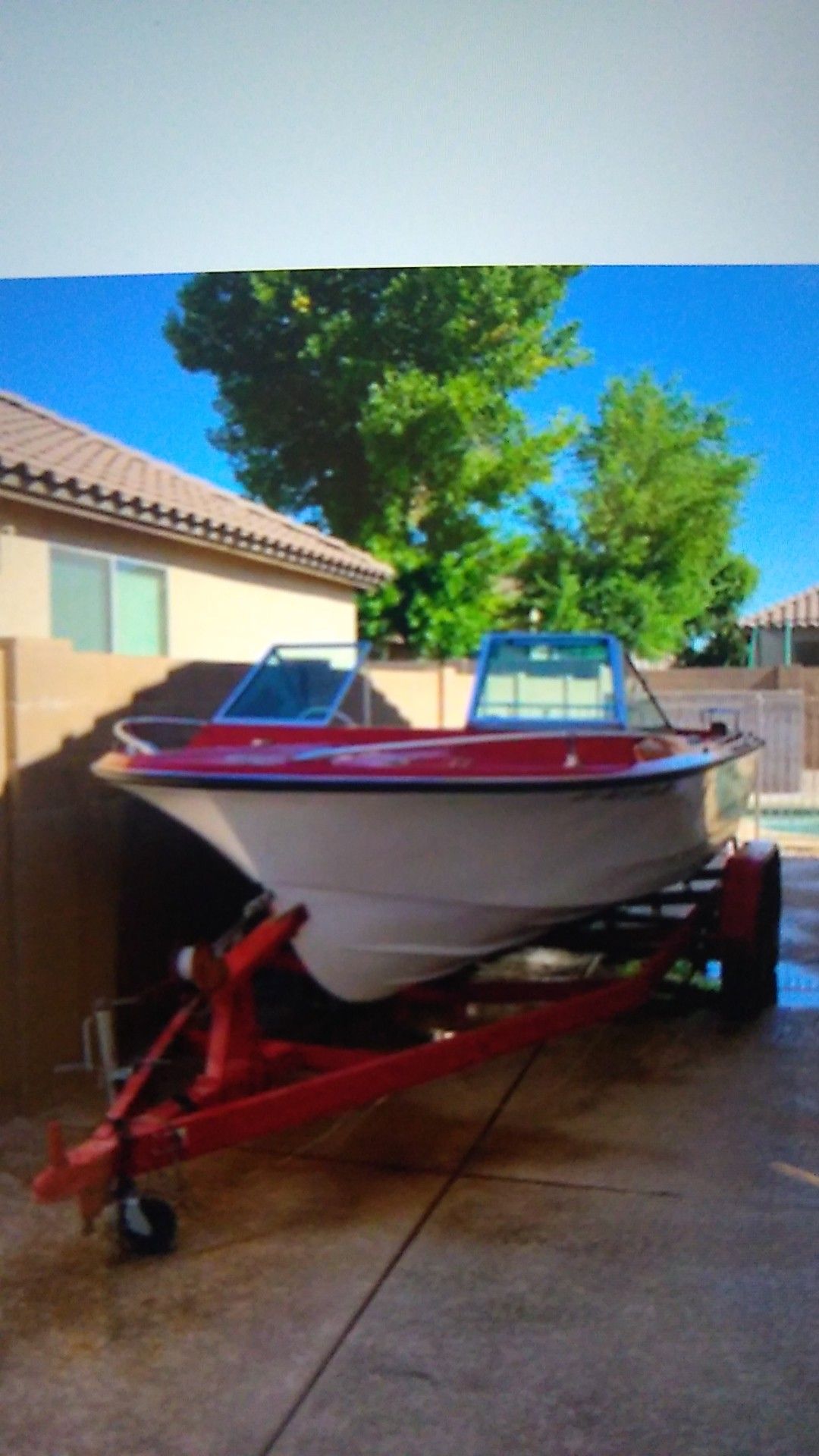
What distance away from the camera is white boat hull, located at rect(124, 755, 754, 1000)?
2.24 meters

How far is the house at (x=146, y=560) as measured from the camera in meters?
2.81

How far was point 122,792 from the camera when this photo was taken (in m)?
2.88

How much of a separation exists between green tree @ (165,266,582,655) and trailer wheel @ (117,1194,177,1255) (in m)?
Result: 1.47

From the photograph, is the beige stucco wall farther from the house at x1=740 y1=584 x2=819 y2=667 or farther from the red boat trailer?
the house at x1=740 y1=584 x2=819 y2=667

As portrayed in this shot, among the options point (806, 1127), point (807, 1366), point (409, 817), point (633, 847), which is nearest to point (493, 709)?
point (633, 847)

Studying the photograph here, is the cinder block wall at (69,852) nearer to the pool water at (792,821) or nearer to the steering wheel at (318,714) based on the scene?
the steering wheel at (318,714)

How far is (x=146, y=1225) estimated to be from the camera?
1951 millimetres

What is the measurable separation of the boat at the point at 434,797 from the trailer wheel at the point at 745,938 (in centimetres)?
37

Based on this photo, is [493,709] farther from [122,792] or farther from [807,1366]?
[807,1366]

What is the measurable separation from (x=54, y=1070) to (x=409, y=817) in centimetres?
102

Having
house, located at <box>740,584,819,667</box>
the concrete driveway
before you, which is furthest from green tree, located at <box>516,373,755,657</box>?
the concrete driveway

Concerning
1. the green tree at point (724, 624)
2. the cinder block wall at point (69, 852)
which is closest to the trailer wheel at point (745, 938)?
the green tree at point (724, 624)

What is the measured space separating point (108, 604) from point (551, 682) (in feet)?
3.75

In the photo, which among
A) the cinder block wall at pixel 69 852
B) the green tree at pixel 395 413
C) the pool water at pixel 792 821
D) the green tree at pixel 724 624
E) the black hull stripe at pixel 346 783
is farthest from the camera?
the pool water at pixel 792 821
